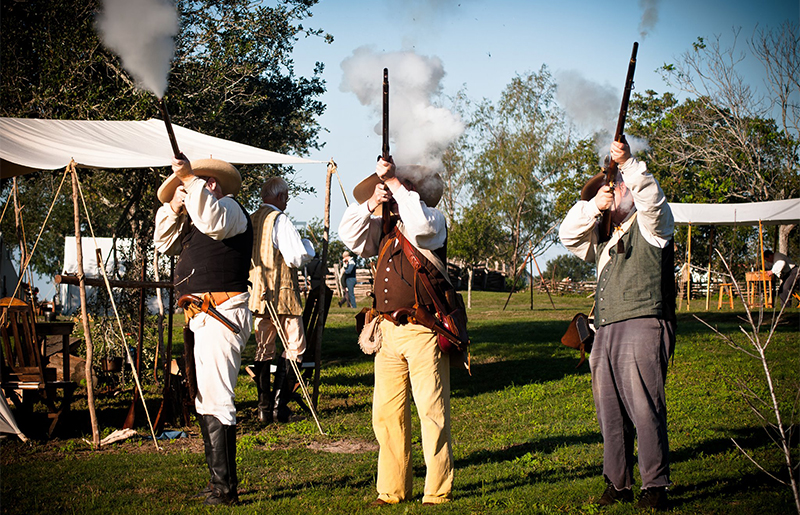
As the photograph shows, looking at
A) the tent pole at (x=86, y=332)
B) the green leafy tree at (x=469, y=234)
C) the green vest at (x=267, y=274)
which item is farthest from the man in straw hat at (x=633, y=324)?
the green leafy tree at (x=469, y=234)

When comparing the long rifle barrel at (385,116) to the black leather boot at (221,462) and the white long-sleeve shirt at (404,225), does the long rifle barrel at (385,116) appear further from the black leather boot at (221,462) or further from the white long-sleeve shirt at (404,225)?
the black leather boot at (221,462)

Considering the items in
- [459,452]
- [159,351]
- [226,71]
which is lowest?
[459,452]

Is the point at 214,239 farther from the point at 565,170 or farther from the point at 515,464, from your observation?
the point at 565,170

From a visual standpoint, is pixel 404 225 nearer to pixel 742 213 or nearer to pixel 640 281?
pixel 640 281

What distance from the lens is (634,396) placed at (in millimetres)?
3953

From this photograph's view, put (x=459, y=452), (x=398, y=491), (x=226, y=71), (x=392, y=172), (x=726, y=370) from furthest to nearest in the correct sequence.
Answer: (x=226, y=71), (x=726, y=370), (x=459, y=452), (x=398, y=491), (x=392, y=172)

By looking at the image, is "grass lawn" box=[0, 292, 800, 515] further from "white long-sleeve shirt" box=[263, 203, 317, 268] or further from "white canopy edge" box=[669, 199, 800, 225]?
"white canopy edge" box=[669, 199, 800, 225]

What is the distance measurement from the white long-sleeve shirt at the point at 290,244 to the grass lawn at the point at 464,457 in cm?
158

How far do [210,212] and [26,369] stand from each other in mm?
3370

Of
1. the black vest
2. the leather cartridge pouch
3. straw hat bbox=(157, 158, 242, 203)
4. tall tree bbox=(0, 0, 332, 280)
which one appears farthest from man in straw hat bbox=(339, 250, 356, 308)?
the leather cartridge pouch

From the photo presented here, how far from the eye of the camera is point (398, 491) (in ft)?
13.7

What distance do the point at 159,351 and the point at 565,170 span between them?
959 inches

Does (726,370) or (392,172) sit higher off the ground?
(392,172)

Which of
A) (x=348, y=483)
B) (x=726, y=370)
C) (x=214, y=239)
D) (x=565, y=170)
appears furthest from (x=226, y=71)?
(x=565, y=170)
